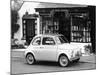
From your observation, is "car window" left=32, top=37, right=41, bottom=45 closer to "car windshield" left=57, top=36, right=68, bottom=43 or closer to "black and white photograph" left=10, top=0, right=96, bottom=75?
"black and white photograph" left=10, top=0, right=96, bottom=75

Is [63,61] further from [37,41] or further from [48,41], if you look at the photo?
[37,41]

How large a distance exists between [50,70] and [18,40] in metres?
0.98

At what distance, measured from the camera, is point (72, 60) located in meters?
5.69

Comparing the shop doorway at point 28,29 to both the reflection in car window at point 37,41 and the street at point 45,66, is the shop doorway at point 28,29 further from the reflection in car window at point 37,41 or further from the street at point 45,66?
the street at point 45,66

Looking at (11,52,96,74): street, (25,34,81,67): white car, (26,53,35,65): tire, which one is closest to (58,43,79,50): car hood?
(25,34,81,67): white car

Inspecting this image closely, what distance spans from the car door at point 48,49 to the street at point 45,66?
0.44 ft

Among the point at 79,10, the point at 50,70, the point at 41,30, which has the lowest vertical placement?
the point at 50,70

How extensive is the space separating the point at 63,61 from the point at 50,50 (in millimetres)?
397

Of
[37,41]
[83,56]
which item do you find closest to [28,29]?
[37,41]

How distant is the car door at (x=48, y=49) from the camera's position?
18.0 feet

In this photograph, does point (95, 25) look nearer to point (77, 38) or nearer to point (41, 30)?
point (77, 38)

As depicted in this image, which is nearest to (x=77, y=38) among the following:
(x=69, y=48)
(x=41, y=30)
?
(x=69, y=48)

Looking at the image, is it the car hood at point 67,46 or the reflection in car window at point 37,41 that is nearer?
the reflection in car window at point 37,41

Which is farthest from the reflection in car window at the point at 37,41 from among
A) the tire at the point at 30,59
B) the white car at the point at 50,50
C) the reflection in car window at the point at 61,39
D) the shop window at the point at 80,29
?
the shop window at the point at 80,29
